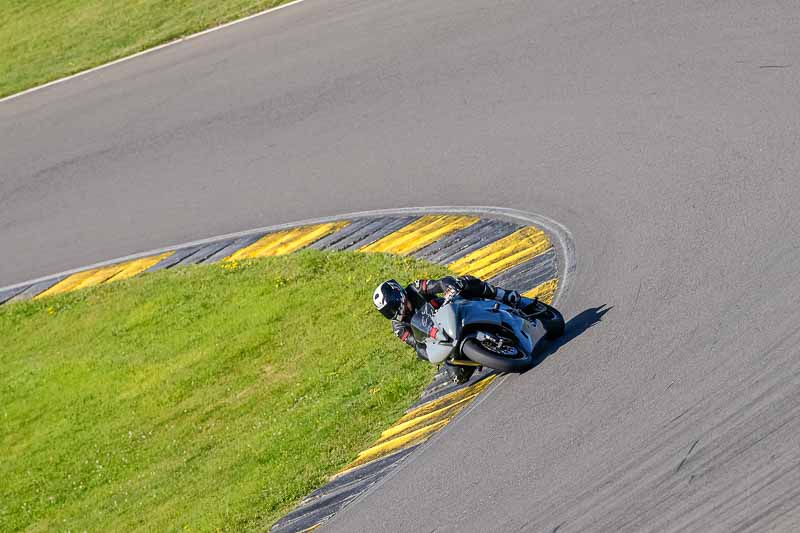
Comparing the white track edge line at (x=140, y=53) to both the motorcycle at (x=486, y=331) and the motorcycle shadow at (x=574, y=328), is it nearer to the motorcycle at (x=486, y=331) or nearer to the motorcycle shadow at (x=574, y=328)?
the motorcycle at (x=486, y=331)

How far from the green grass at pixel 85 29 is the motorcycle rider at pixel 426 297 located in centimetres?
1280

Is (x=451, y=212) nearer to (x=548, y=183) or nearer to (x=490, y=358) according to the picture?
(x=548, y=183)

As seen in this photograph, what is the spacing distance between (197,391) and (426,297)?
4.10 meters

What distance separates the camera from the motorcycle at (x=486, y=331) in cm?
1173

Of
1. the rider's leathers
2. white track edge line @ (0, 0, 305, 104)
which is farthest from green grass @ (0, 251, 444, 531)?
white track edge line @ (0, 0, 305, 104)

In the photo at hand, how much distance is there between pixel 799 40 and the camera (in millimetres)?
16172

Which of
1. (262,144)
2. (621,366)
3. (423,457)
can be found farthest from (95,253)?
(621,366)

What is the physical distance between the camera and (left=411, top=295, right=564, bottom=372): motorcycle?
38.5ft

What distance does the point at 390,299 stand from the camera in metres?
12.1

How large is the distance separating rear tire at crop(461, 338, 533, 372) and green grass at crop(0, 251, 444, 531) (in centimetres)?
155

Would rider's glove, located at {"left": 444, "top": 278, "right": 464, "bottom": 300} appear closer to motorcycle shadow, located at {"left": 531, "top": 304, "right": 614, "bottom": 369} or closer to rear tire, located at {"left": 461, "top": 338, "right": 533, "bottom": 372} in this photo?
rear tire, located at {"left": 461, "top": 338, "right": 533, "bottom": 372}

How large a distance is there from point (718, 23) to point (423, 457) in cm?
952

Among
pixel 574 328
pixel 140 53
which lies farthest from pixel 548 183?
pixel 140 53

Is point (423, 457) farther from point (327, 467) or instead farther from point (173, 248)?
point (173, 248)
